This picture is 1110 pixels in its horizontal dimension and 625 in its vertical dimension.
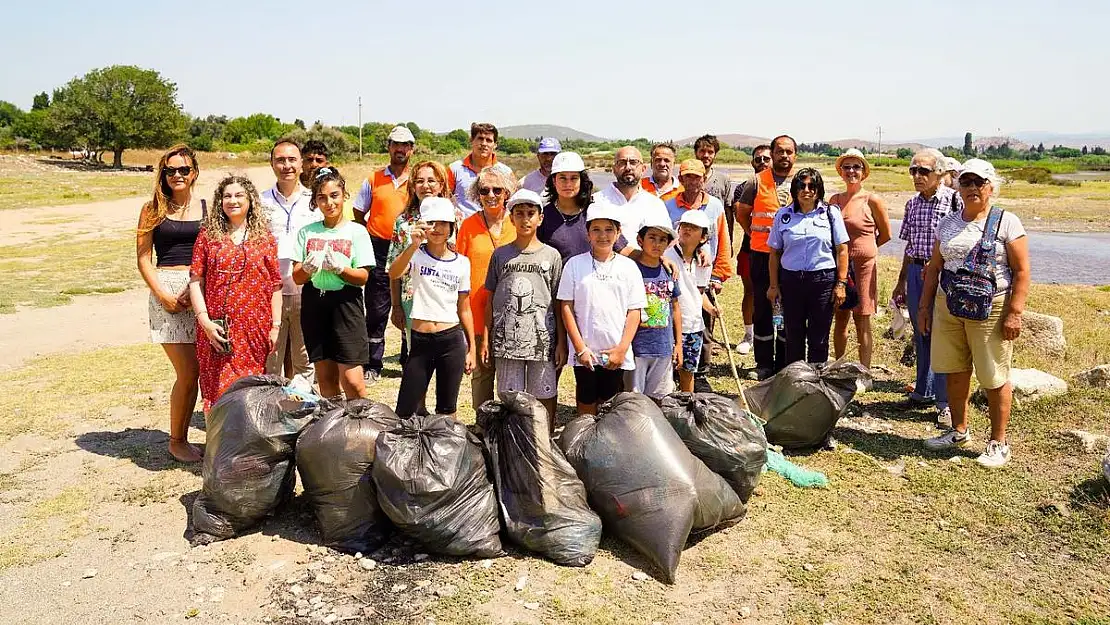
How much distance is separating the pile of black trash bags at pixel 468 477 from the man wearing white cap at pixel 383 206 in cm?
220

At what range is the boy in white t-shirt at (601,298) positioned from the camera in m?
3.97

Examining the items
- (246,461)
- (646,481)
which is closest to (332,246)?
(246,461)

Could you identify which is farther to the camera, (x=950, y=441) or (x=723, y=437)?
(x=950, y=441)

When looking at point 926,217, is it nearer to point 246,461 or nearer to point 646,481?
point 646,481

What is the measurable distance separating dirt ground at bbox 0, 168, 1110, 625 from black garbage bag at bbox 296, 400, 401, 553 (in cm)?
9

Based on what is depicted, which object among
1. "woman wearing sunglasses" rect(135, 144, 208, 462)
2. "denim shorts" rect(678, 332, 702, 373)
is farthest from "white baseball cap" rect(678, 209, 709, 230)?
"woman wearing sunglasses" rect(135, 144, 208, 462)

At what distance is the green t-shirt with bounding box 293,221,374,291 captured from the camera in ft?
13.8

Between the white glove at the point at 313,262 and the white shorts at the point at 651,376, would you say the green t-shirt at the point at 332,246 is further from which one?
the white shorts at the point at 651,376

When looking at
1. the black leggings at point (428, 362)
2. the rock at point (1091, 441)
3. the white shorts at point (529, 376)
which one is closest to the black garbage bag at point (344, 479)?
the black leggings at point (428, 362)

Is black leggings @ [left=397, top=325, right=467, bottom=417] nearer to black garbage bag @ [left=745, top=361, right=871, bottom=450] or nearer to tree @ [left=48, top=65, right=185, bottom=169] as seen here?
black garbage bag @ [left=745, top=361, right=871, bottom=450]

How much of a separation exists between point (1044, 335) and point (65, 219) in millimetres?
20652

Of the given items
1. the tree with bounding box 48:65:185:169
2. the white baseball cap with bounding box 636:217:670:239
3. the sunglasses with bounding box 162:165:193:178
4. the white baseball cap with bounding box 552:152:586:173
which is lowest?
the white baseball cap with bounding box 636:217:670:239

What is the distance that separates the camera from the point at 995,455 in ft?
14.6

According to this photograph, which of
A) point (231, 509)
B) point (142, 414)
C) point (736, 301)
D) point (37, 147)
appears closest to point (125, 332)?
point (142, 414)
